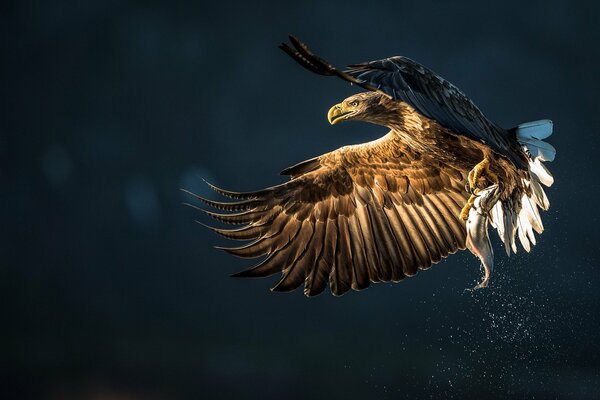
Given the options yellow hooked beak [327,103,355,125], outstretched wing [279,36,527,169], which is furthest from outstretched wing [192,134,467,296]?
outstretched wing [279,36,527,169]

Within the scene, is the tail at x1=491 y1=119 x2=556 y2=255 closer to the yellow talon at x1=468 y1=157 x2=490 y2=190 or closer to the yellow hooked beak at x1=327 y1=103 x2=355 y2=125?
the yellow talon at x1=468 y1=157 x2=490 y2=190

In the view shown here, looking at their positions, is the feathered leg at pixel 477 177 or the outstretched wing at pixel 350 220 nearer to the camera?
the feathered leg at pixel 477 177

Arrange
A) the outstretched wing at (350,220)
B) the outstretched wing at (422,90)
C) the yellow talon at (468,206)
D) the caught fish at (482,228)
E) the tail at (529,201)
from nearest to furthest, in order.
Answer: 1. the outstretched wing at (422,90)
2. the caught fish at (482,228)
3. the yellow talon at (468,206)
4. the tail at (529,201)
5. the outstretched wing at (350,220)

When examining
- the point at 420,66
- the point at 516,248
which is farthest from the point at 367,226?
the point at 420,66

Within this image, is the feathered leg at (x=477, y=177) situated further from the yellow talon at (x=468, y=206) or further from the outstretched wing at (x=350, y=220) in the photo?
the outstretched wing at (x=350, y=220)

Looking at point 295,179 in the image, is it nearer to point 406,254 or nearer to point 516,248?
point 406,254

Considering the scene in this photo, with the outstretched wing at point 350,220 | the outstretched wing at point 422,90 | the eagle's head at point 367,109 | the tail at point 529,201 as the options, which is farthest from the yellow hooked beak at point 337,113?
the tail at point 529,201

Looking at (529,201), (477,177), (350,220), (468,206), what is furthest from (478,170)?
(350,220)

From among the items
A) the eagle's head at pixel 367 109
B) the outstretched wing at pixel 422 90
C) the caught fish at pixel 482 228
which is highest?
the eagle's head at pixel 367 109
